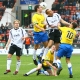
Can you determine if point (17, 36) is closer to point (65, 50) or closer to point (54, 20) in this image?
point (54, 20)

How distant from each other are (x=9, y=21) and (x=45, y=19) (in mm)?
24532

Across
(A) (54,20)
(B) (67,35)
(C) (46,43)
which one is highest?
(A) (54,20)

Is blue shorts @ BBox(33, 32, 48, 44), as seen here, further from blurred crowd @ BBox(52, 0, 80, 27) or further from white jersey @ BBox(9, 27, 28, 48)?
blurred crowd @ BBox(52, 0, 80, 27)

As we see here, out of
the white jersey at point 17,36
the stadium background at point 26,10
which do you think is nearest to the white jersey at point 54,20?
the white jersey at point 17,36

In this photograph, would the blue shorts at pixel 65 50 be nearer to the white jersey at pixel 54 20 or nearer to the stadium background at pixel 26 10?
the white jersey at pixel 54 20

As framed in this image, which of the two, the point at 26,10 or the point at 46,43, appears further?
the point at 26,10

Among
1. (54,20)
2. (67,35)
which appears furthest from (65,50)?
(54,20)

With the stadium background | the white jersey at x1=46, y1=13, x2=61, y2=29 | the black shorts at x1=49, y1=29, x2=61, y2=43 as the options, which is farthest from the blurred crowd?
the white jersey at x1=46, y1=13, x2=61, y2=29

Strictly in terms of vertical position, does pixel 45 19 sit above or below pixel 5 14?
above

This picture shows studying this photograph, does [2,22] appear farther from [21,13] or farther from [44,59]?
[44,59]

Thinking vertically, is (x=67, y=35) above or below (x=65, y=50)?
above

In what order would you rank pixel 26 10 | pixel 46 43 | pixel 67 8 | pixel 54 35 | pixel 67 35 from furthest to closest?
pixel 26 10, pixel 67 8, pixel 46 43, pixel 54 35, pixel 67 35

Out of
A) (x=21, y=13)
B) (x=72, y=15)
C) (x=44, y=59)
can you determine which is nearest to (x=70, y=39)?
(x=44, y=59)

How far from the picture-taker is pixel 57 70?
1597cm
